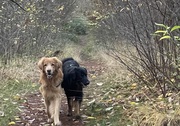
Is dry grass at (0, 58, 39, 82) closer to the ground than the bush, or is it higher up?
closer to the ground

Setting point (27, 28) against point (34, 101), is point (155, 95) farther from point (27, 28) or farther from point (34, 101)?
point (27, 28)

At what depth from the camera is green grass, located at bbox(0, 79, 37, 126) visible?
271 inches

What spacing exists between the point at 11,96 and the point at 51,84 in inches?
84.8

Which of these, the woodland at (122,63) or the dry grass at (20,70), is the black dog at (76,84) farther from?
the dry grass at (20,70)

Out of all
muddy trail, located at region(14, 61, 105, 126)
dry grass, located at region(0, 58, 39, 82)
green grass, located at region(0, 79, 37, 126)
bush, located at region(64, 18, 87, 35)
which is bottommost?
muddy trail, located at region(14, 61, 105, 126)

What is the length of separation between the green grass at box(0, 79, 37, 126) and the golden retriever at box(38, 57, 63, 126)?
27.9 inches

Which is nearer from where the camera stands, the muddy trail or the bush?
the muddy trail

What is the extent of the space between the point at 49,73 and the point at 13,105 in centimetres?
134

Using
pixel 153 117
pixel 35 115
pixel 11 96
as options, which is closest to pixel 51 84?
pixel 35 115

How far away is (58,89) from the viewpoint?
7.09 metres

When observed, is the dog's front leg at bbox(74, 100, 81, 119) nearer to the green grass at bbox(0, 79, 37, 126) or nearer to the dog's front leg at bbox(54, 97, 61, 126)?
the dog's front leg at bbox(54, 97, 61, 126)

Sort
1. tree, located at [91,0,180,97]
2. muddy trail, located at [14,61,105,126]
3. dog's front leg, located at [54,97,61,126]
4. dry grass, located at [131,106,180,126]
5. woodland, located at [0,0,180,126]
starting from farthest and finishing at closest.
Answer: muddy trail, located at [14,61,105,126]
dog's front leg, located at [54,97,61,126]
tree, located at [91,0,180,97]
woodland, located at [0,0,180,126]
dry grass, located at [131,106,180,126]

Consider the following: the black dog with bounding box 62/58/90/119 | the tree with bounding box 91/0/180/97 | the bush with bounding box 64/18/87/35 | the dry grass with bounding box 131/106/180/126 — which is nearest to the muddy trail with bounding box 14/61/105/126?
the black dog with bounding box 62/58/90/119

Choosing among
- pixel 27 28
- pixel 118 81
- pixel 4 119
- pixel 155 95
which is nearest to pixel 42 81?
pixel 4 119
